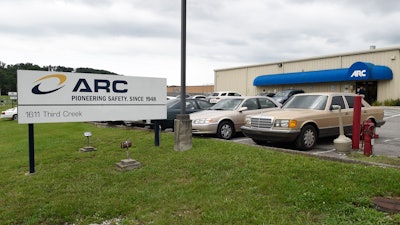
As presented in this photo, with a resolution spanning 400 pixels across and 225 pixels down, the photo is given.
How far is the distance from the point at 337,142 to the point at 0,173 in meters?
7.20

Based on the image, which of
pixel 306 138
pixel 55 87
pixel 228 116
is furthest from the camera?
pixel 228 116

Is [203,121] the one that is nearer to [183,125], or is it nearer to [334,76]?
[183,125]

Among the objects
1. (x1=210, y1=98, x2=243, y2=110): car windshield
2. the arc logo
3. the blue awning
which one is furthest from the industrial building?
the arc logo

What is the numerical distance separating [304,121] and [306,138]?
46 cm

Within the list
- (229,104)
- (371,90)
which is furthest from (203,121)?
(371,90)

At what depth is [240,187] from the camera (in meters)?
5.38

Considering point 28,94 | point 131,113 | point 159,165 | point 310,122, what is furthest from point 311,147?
point 28,94

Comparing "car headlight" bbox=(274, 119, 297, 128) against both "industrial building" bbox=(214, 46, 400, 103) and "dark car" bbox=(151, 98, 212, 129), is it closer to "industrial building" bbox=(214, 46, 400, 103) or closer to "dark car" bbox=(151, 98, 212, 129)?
"dark car" bbox=(151, 98, 212, 129)

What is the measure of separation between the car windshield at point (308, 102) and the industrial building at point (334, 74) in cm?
1969

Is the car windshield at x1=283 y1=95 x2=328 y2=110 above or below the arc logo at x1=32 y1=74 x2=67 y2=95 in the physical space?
below

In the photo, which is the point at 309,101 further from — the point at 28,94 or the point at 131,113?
the point at 28,94

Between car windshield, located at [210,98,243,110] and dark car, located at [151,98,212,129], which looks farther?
dark car, located at [151,98,212,129]

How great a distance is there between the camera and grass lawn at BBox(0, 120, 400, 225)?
4.32 m

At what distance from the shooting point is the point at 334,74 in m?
30.9
